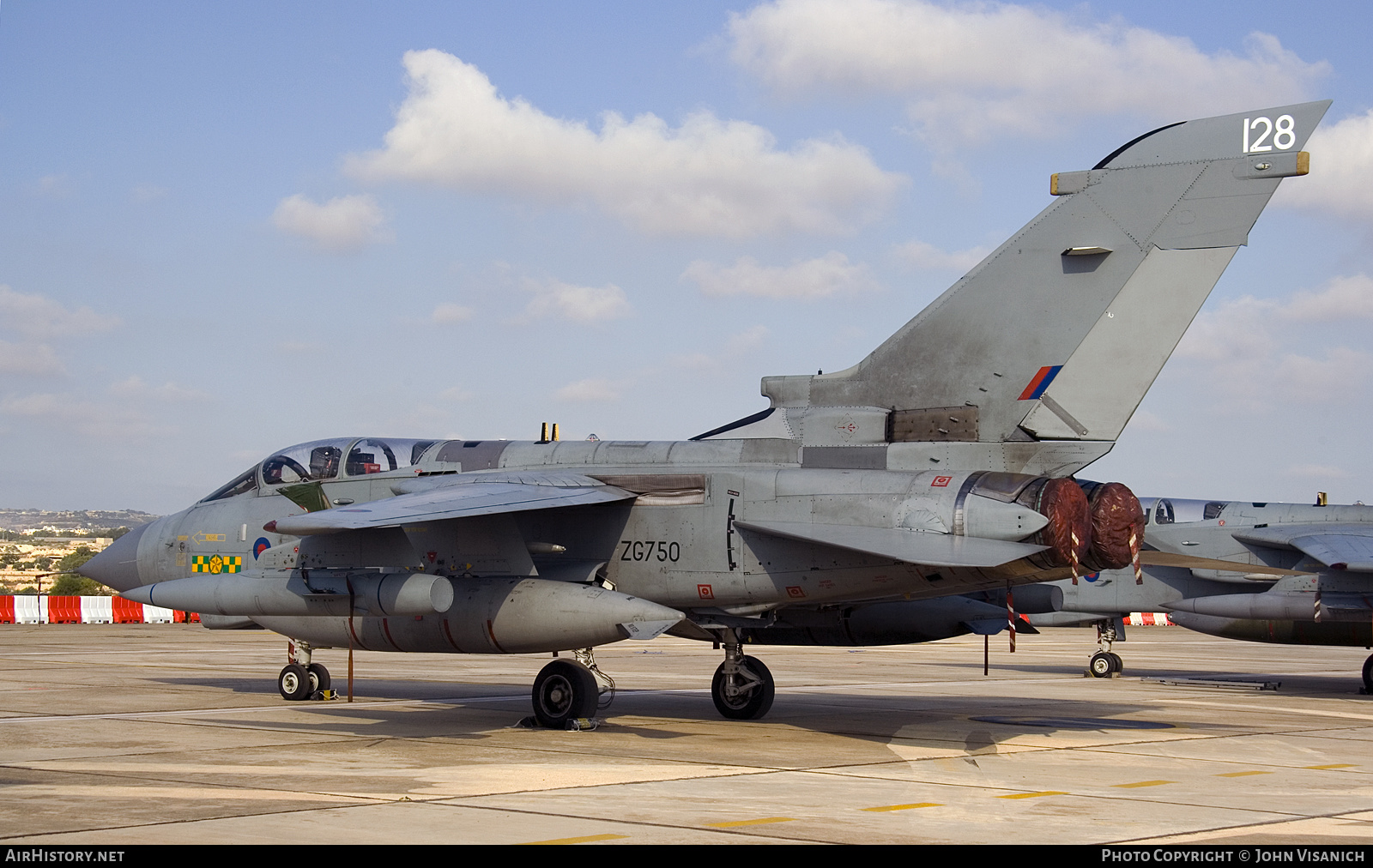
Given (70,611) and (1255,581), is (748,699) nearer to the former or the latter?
(1255,581)

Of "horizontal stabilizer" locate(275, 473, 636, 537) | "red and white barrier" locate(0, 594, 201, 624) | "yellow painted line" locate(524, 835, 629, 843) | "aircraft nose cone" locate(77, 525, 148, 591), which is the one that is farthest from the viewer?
"red and white barrier" locate(0, 594, 201, 624)

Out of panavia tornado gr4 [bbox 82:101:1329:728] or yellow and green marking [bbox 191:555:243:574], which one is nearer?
panavia tornado gr4 [bbox 82:101:1329:728]

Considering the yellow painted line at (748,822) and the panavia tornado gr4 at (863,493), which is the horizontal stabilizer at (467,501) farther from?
the yellow painted line at (748,822)

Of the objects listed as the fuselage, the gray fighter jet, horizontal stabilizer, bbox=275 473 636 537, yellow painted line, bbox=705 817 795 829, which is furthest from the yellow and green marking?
the gray fighter jet

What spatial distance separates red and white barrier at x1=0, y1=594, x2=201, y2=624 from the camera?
3784cm

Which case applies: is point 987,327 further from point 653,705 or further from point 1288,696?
point 1288,696

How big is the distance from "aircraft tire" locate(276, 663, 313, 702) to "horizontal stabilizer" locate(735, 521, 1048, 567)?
21.4 ft

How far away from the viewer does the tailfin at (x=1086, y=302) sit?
1114 cm

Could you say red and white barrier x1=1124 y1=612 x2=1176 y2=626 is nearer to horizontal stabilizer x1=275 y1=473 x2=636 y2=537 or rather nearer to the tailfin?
the tailfin

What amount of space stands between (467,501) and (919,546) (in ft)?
12.8

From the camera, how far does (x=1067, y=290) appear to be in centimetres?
1159

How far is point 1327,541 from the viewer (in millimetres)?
18844
